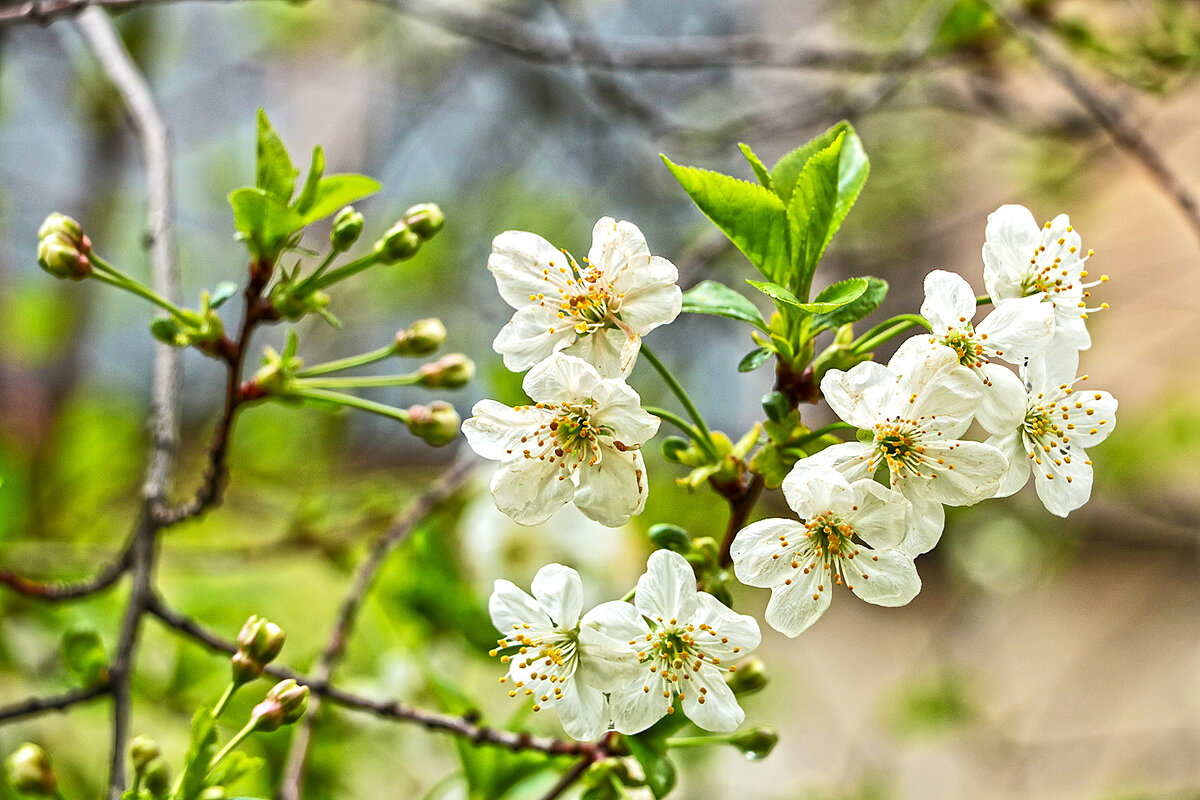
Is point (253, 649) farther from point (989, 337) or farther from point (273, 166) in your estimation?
point (989, 337)

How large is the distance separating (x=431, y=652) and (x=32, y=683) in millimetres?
588

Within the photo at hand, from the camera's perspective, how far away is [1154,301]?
11.4ft

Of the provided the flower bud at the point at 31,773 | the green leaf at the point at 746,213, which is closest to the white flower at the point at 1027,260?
the green leaf at the point at 746,213

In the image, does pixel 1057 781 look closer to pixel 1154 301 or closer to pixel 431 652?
pixel 1154 301

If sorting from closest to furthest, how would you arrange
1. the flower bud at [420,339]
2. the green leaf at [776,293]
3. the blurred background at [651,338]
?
1. the green leaf at [776,293]
2. the flower bud at [420,339]
3. the blurred background at [651,338]

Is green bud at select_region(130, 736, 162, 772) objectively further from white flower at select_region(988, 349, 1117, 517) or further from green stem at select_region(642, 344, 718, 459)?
white flower at select_region(988, 349, 1117, 517)

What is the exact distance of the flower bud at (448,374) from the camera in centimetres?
83

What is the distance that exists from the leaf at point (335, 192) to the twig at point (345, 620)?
43cm

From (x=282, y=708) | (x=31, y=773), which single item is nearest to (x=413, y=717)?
(x=282, y=708)

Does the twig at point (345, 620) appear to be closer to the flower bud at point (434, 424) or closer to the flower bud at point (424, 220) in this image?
the flower bud at point (434, 424)

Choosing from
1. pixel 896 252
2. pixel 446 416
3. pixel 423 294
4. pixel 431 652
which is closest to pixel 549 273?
pixel 446 416

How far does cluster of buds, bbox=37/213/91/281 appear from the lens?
2.36 ft

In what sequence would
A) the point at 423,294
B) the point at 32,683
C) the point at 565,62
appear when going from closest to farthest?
the point at 32,683
the point at 565,62
the point at 423,294

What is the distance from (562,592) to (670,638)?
0.28 feet
